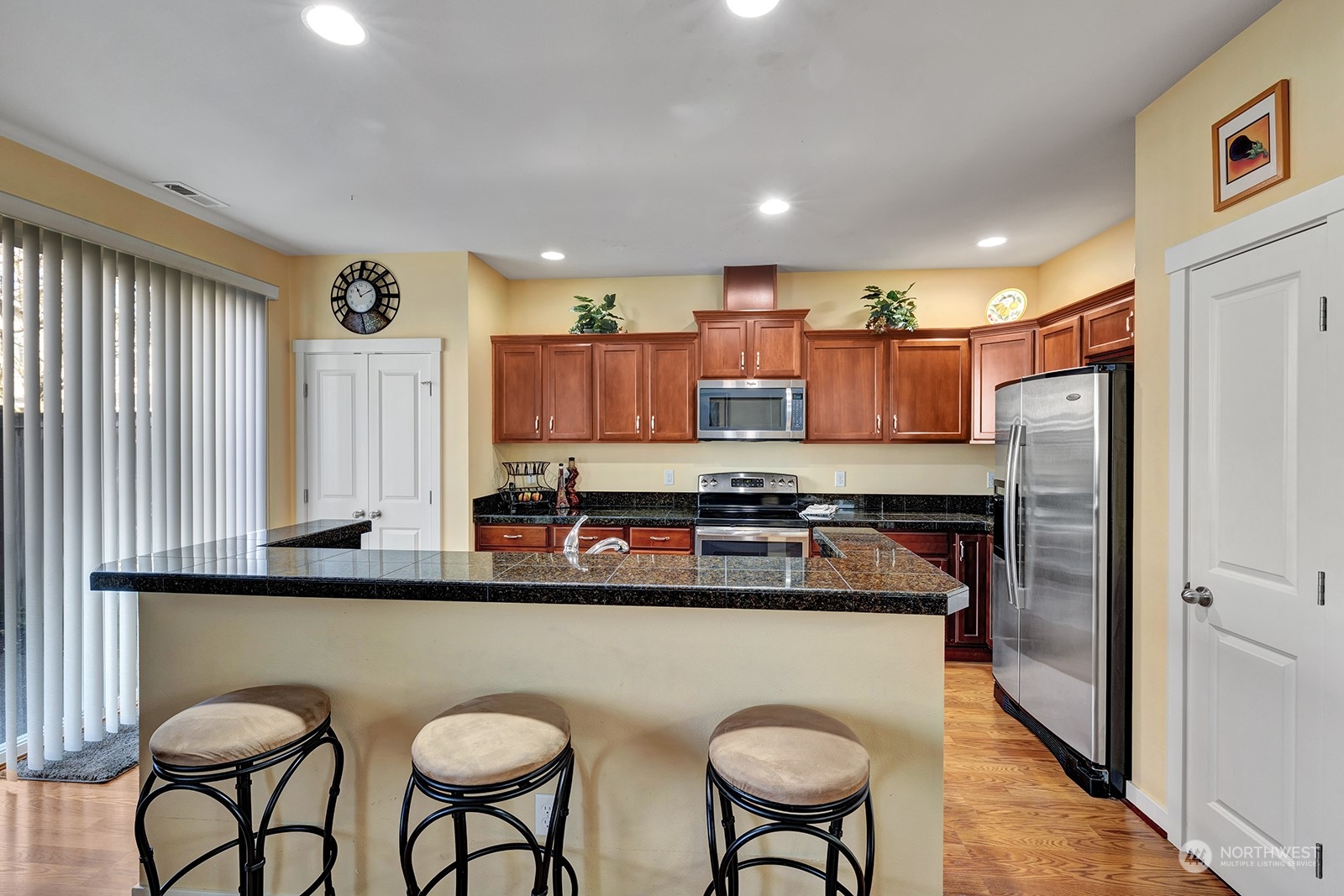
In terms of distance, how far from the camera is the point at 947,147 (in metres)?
2.55

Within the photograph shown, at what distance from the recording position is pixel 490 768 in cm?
131

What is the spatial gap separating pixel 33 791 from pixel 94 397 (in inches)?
65.1

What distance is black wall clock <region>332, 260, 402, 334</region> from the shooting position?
13.3ft

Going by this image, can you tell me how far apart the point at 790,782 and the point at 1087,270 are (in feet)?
12.8

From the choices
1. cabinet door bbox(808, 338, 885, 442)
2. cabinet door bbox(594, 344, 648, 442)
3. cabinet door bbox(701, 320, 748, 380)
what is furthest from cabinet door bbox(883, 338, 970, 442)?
cabinet door bbox(594, 344, 648, 442)

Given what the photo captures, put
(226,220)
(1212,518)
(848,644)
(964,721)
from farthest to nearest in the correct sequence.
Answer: (226,220) → (964,721) → (1212,518) → (848,644)

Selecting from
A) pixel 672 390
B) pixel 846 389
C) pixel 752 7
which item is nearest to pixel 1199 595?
pixel 752 7

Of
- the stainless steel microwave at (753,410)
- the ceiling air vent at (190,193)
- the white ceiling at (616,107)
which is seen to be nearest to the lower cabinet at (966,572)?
the stainless steel microwave at (753,410)

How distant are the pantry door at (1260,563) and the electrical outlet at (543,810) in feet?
6.88

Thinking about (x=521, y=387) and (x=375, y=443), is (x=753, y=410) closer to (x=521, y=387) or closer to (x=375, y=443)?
(x=521, y=387)

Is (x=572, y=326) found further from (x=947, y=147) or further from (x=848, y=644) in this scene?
(x=848, y=644)

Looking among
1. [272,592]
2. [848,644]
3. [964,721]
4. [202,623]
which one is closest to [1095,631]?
[964,721]

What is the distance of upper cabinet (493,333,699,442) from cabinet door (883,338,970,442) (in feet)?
4.74

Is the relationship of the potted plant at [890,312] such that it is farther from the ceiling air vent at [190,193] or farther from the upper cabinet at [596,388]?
the ceiling air vent at [190,193]
